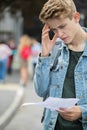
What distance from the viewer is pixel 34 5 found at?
6.41m

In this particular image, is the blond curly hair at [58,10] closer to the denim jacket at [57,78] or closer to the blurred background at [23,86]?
the denim jacket at [57,78]

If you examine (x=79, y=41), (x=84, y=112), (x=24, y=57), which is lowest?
(x=24, y=57)

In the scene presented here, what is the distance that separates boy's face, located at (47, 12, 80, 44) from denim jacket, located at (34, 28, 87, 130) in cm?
14

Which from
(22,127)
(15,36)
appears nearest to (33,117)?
(22,127)

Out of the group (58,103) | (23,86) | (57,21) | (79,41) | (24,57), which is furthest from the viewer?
(24,57)

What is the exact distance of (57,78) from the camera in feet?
12.0

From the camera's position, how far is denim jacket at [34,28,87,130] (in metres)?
3.61

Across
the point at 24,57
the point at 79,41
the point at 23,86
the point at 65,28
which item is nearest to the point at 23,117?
the point at 23,86

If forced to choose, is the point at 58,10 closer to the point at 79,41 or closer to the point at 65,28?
the point at 65,28

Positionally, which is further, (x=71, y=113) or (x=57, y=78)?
(x=57, y=78)

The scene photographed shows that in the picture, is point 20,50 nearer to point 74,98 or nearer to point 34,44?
point 34,44

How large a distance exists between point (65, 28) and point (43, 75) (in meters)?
0.38

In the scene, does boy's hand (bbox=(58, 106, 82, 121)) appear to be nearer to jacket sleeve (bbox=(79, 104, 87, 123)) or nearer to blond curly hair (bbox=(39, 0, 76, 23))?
jacket sleeve (bbox=(79, 104, 87, 123))

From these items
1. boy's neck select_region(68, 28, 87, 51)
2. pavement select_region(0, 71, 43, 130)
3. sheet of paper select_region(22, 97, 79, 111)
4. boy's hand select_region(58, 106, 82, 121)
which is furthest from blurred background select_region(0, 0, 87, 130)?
sheet of paper select_region(22, 97, 79, 111)
